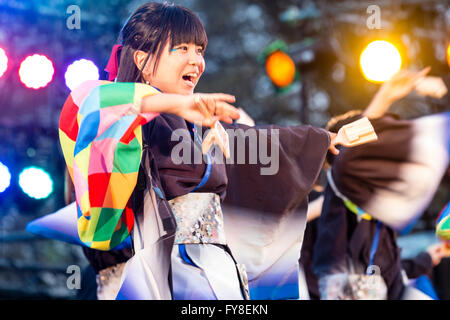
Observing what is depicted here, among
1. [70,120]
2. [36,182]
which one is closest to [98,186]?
[70,120]

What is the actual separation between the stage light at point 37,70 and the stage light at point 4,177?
2.20 ft

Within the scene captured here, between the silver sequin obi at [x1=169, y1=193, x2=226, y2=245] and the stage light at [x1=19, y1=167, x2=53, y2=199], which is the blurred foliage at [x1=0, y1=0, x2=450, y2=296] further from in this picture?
the silver sequin obi at [x1=169, y1=193, x2=226, y2=245]

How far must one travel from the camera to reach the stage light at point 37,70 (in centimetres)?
461

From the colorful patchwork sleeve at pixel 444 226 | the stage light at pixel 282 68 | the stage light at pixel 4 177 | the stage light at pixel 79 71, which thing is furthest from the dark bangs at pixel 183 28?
the stage light at pixel 282 68

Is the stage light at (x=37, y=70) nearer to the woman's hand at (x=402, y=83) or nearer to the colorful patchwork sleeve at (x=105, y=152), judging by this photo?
the woman's hand at (x=402, y=83)

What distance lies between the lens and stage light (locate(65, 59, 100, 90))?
14.1 ft

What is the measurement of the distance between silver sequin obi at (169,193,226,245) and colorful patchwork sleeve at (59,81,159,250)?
0.18 m

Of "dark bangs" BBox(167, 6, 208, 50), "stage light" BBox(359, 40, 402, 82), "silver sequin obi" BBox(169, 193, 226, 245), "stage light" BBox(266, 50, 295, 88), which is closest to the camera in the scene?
"silver sequin obi" BBox(169, 193, 226, 245)

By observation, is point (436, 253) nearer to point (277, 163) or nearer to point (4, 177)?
point (277, 163)

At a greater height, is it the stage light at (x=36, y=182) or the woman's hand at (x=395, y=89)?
the woman's hand at (x=395, y=89)

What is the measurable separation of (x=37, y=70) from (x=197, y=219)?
10.2ft

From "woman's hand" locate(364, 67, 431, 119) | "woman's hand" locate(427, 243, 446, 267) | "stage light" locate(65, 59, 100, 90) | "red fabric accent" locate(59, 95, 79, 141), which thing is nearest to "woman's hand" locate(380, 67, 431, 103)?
"woman's hand" locate(364, 67, 431, 119)

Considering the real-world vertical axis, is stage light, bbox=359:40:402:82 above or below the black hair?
above

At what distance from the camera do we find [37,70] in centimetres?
462
